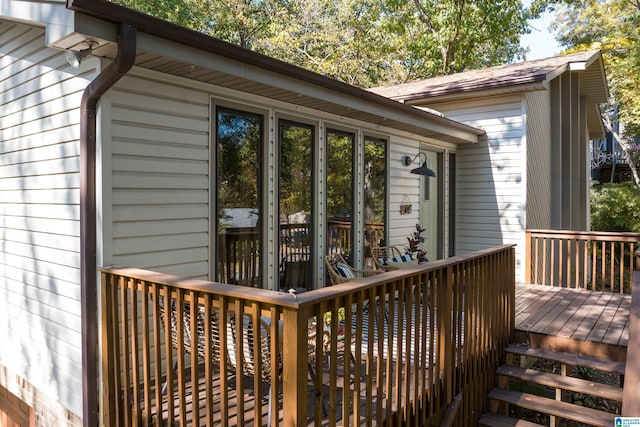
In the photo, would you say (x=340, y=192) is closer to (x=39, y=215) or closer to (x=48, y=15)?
(x=39, y=215)

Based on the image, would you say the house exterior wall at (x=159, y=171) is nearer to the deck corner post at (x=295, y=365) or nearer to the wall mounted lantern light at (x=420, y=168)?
the deck corner post at (x=295, y=365)

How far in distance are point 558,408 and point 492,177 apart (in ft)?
16.5

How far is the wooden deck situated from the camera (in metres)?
4.35

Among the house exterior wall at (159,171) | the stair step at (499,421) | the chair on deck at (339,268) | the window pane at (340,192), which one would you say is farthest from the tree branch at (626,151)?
the house exterior wall at (159,171)

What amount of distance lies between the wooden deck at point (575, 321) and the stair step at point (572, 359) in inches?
3.2

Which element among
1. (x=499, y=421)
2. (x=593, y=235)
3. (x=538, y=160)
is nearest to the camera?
(x=499, y=421)

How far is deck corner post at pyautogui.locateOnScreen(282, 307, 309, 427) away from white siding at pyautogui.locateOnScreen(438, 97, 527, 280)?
6.81 metres

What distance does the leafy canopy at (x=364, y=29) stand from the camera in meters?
16.7

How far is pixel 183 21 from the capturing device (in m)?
16.7

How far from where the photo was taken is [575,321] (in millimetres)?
5004

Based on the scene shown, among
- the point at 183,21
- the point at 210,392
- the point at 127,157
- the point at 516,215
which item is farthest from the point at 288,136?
the point at 183,21

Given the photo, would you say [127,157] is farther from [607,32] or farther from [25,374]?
[607,32]

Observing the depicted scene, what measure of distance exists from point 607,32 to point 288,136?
1975 cm

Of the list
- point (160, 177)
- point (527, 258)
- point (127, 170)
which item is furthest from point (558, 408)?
point (127, 170)
